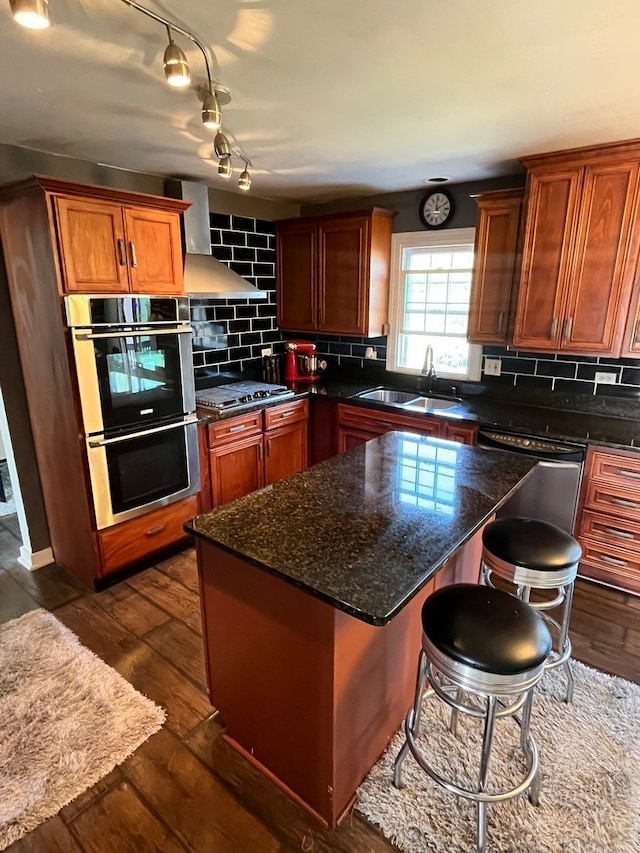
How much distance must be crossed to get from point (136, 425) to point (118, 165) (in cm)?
160

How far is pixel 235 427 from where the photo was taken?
130 inches

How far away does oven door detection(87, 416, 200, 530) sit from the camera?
2529 millimetres

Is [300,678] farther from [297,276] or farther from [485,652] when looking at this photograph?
[297,276]

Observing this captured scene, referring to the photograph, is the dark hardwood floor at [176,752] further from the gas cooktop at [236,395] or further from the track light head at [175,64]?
the track light head at [175,64]

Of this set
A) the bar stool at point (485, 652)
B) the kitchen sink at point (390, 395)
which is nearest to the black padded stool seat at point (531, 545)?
the bar stool at point (485, 652)

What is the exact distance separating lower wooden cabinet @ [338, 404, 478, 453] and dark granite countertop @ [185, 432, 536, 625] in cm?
88

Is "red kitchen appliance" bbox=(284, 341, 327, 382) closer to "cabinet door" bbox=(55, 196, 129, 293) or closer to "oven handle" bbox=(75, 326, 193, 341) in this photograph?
"oven handle" bbox=(75, 326, 193, 341)

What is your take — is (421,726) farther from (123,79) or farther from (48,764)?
(123,79)

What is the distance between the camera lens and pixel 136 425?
264 cm

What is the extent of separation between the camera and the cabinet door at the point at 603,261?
8.05ft

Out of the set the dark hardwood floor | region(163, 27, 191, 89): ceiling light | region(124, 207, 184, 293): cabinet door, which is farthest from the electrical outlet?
region(163, 27, 191, 89): ceiling light

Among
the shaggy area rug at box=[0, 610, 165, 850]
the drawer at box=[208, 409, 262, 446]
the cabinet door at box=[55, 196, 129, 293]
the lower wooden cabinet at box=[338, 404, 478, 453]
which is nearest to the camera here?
the shaggy area rug at box=[0, 610, 165, 850]

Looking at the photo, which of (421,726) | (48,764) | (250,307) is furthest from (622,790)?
(250,307)

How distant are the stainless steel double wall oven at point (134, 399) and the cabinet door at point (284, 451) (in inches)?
28.8
